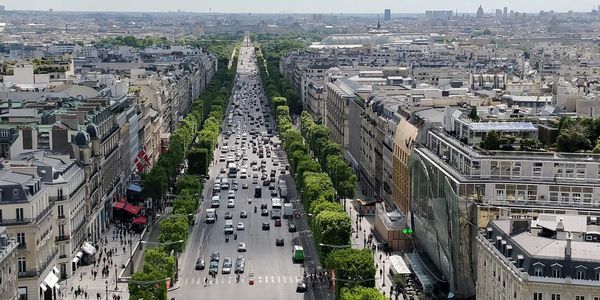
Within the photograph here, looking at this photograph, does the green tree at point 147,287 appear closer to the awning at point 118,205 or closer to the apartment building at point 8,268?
the apartment building at point 8,268

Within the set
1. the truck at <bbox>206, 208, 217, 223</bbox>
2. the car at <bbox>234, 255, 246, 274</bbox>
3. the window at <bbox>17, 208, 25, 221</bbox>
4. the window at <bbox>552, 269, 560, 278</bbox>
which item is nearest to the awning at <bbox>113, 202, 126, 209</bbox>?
the truck at <bbox>206, 208, 217, 223</bbox>

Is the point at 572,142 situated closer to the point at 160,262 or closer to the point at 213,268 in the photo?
the point at 213,268

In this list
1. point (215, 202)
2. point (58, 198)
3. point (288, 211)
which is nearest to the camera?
point (58, 198)

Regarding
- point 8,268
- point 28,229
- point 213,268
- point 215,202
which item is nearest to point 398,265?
point 213,268

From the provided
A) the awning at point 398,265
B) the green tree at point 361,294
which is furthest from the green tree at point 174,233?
the green tree at point 361,294

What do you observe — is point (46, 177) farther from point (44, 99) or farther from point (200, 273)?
point (44, 99)

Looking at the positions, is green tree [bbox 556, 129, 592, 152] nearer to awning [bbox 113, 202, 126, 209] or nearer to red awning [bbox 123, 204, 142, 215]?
red awning [bbox 123, 204, 142, 215]

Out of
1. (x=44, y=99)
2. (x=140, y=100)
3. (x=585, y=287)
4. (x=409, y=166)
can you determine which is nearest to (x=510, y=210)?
(x=585, y=287)
